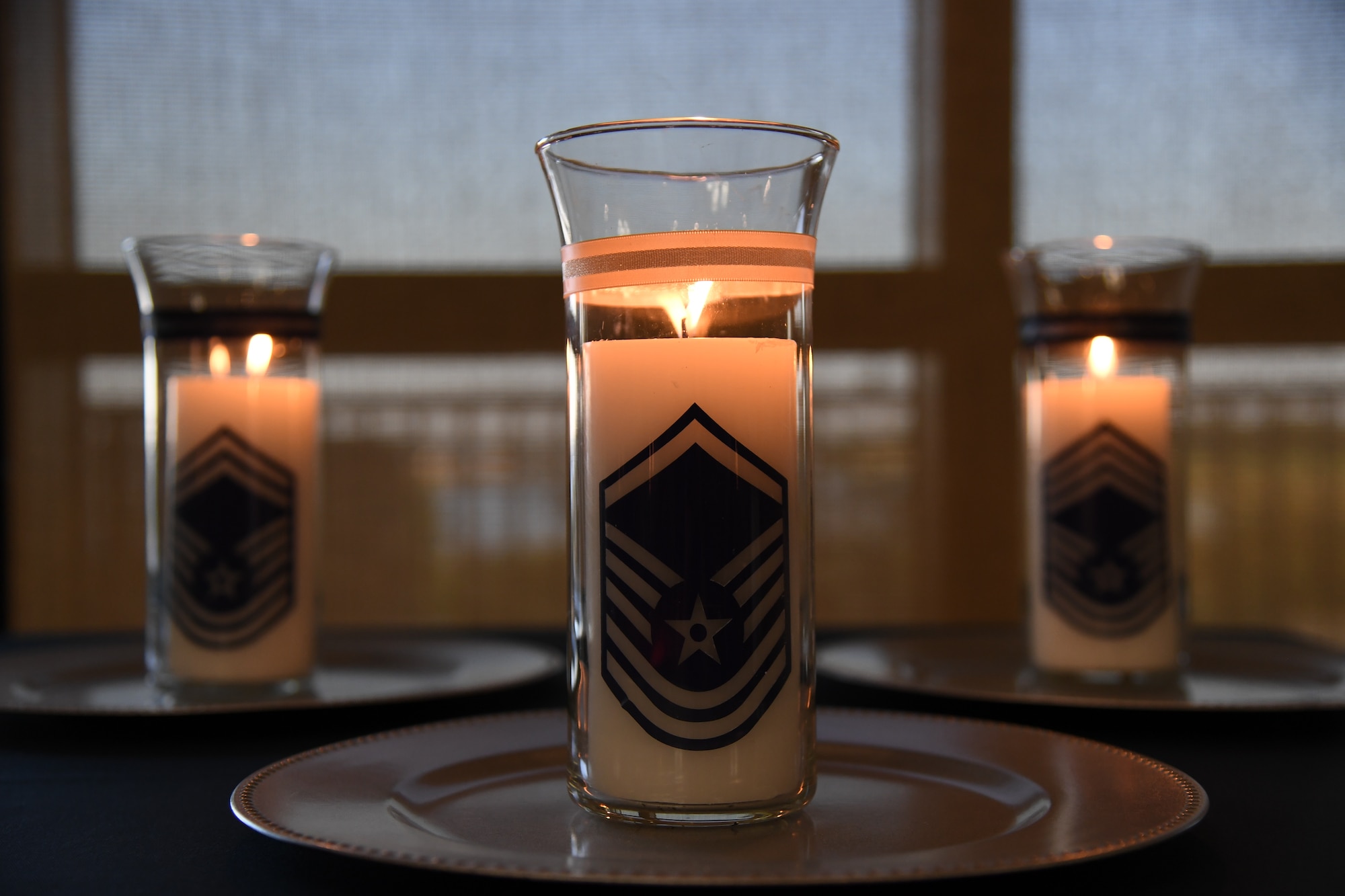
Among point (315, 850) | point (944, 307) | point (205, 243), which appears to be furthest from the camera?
point (944, 307)

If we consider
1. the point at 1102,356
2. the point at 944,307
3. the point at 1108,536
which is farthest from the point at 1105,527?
the point at 944,307

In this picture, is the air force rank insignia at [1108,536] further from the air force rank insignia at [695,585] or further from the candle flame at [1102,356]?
the air force rank insignia at [695,585]

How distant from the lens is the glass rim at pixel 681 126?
483 mm

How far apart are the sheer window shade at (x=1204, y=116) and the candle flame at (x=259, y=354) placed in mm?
1371

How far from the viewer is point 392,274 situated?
5.80 feet

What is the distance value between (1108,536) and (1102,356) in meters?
0.13

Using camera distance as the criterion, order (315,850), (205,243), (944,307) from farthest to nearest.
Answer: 1. (944,307)
2. (205,243)
3. (315,850)

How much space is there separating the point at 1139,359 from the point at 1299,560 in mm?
1226

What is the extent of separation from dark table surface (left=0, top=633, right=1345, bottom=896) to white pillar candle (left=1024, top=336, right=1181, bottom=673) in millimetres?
106

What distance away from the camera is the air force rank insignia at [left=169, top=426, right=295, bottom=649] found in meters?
0.79

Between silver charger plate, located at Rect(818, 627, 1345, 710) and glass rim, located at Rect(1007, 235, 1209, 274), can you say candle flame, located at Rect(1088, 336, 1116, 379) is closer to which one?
glass rim, located at Rect(1007, 235, 1209, 274)

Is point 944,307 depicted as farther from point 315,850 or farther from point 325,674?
point 315,850

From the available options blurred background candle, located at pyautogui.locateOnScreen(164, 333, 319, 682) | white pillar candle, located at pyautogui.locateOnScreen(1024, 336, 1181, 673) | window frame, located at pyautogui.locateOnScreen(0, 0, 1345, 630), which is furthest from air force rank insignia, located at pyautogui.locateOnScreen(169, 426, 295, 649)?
window frame, located at pyautogui.locateOnScreen(0, 0, 1345, 630)

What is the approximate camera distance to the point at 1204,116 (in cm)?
188
